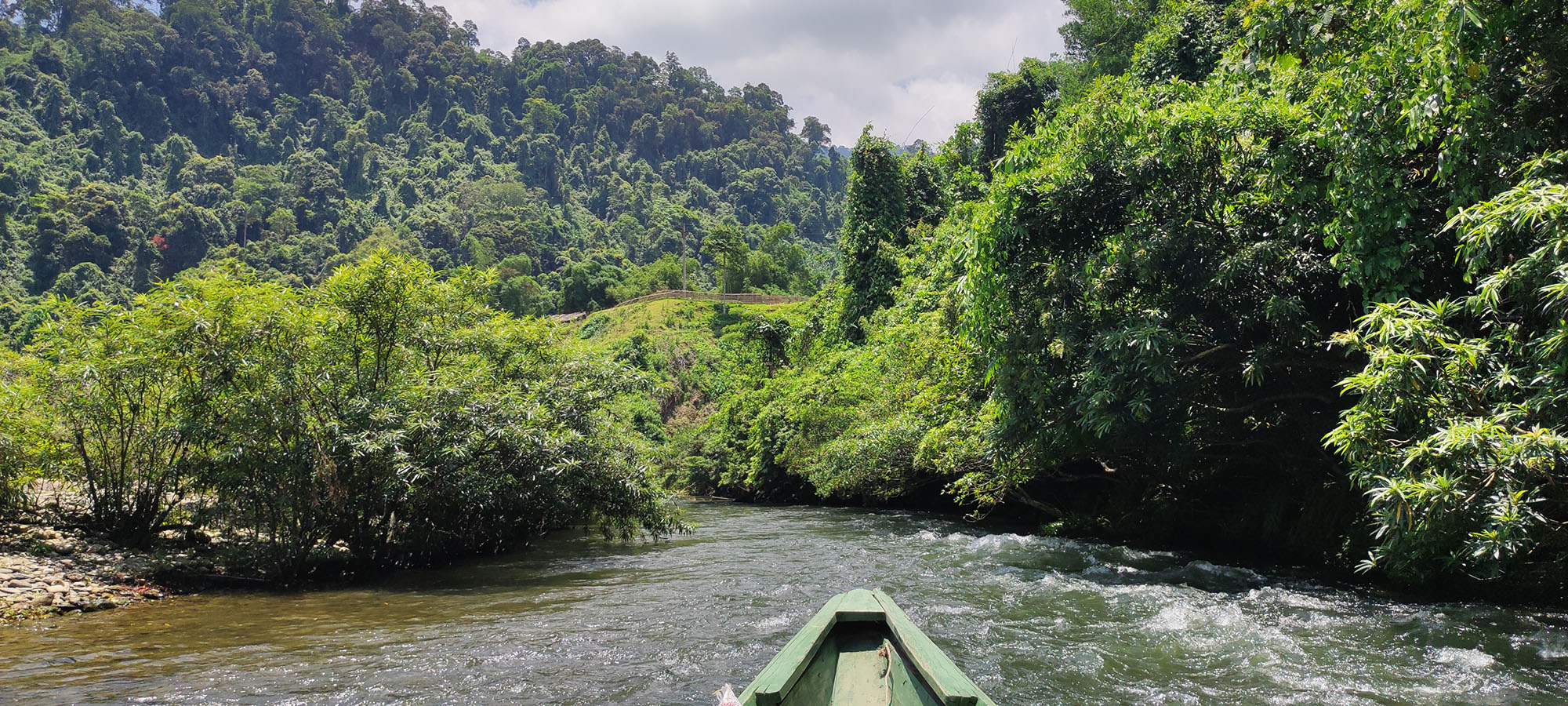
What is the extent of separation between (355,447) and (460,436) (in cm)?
131

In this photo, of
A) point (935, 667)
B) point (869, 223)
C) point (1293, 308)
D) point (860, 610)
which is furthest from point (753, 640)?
point (869, 223)

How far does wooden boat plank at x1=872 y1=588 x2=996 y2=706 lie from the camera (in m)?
4.12

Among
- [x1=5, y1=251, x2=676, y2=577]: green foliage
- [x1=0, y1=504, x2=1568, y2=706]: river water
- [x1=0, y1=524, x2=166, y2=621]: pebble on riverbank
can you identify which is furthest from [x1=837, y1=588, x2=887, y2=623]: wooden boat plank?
[x1=0, y1=524, x2=166, y2=621]: pebble on riverbank

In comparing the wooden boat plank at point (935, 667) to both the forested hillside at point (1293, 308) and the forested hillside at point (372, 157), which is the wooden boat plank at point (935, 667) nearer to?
the forested hillside at point (1293, 308)

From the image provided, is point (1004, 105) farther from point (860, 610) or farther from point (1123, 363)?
point (860, 610)

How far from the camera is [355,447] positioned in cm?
1038

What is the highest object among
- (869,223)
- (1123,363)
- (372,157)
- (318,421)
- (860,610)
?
(372,157)

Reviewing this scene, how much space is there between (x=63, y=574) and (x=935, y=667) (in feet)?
35.2

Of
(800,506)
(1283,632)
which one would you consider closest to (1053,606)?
(1283,632)

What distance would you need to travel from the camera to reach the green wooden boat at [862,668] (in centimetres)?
430

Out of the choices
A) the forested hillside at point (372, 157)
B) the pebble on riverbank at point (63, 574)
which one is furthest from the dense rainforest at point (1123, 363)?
the forested hillside at point (372, 157)

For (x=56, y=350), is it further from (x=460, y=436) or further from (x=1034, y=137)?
(x=1034, y=137)

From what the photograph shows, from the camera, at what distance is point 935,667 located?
14.8 feet

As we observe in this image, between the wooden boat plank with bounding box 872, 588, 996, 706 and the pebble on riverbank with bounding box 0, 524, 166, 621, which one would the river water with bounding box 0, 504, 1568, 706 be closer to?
the pebble on riverbank with bounding box 0, 524, 166, 621
